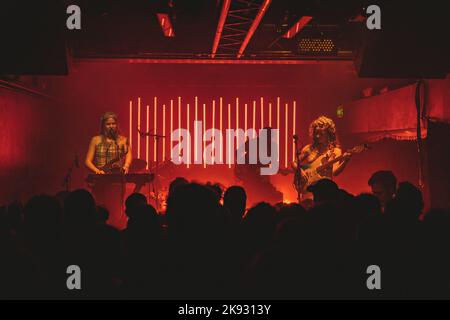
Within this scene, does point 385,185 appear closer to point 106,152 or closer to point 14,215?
point 14,215

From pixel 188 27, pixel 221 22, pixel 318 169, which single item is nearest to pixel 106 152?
pixel 188 27

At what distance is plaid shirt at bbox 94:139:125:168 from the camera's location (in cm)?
1064

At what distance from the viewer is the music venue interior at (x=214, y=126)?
3287mm

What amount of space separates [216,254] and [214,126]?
1187cm

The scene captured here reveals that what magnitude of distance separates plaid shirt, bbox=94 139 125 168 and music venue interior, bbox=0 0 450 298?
0.03 metres

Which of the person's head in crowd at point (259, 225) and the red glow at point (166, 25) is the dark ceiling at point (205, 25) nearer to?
the red glow at point (166, 25)

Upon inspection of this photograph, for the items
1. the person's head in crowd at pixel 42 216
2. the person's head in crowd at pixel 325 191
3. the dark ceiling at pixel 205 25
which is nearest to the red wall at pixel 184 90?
the dark ceiling at pixel 205 25

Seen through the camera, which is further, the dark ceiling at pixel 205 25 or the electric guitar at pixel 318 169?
the electric guitar at pixel 318 169

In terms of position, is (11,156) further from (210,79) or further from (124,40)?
(210,79)

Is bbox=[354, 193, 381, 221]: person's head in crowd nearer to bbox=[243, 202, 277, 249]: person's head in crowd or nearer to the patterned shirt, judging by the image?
bbox=[243, 202, 277, 249]: person's head in crowd

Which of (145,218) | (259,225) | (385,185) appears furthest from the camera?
(385,185)

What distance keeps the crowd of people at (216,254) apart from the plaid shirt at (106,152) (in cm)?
696

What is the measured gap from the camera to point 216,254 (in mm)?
3242
